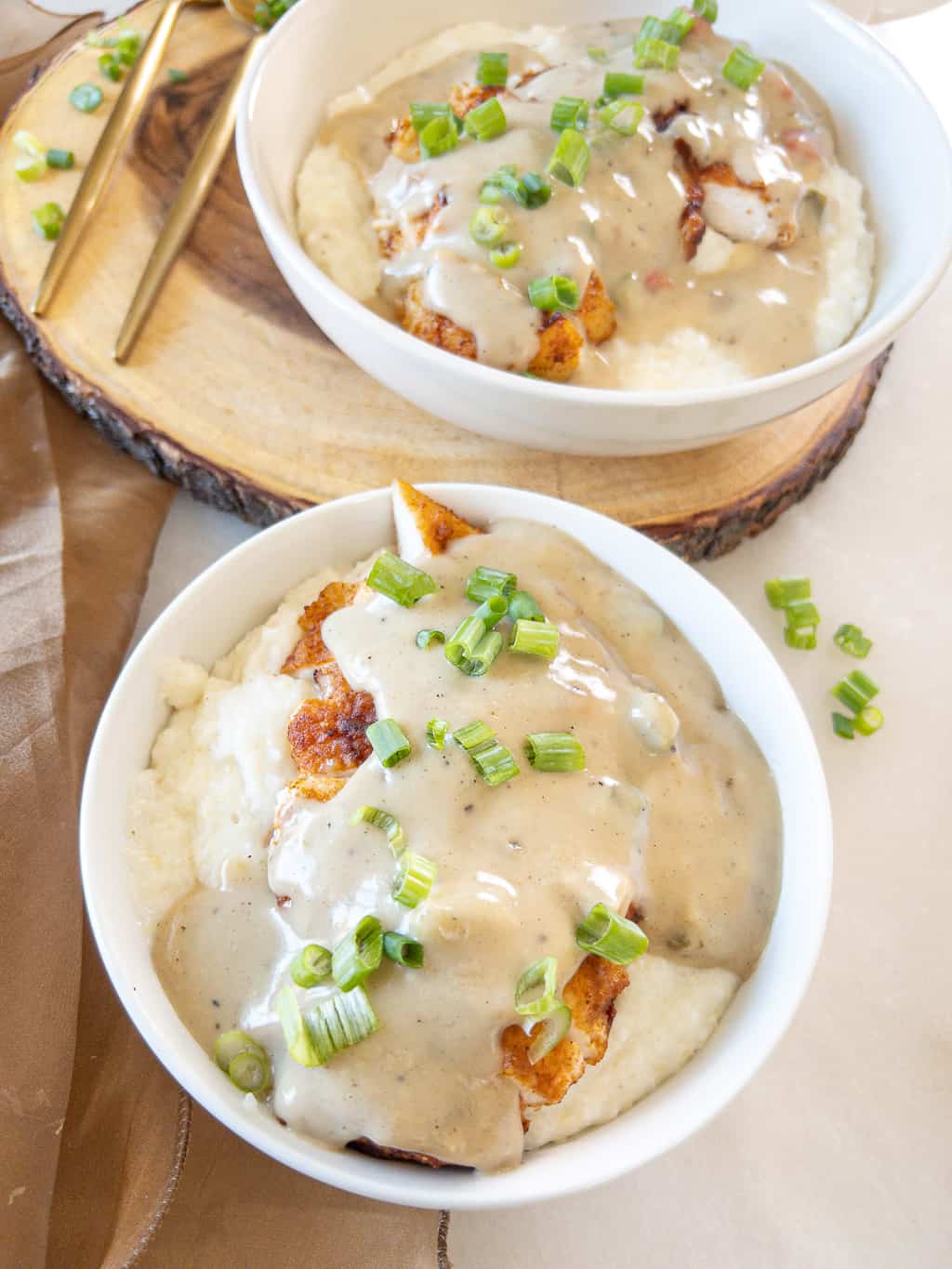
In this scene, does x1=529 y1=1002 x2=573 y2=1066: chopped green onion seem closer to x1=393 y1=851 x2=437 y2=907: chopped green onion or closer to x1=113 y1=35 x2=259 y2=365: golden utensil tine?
x1=393 y1=851 x2=437 y2=907: chopped green onion

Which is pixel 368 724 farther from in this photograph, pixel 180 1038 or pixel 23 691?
pixel 23 691

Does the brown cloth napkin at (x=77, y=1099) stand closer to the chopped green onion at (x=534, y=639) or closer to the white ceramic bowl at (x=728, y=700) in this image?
the white ceramic bowl at (x=728, y=700)

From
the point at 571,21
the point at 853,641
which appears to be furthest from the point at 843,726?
the point at 571,21

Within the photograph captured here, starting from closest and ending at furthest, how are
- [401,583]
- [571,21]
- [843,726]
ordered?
[401,583]
[843,726]
[571,21]

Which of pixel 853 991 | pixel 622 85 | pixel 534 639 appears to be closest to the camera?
pixel 534 639

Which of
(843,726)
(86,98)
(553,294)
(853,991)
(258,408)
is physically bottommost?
(853,991)

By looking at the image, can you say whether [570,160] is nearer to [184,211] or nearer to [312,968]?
[184,211]
